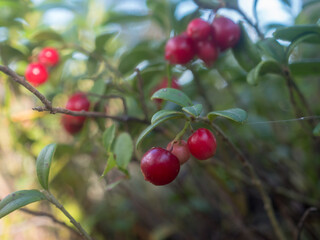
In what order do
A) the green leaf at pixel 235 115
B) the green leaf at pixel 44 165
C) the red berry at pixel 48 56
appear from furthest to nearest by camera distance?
1. the red berry at pixel 48 56
2. the green leaf at pixel 44 165
3. the green leaf at pixel 235 115

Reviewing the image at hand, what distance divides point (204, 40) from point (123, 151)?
376mm

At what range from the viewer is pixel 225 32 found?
30.6 inches

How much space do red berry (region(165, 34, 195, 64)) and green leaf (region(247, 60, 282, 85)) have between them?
0.20 metres

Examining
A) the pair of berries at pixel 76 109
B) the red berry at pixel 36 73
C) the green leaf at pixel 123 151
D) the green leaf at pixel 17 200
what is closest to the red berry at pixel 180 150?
the green leaf at pixel 123 151

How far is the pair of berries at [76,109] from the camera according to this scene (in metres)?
Answer: 0.96

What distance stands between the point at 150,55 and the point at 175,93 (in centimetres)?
49

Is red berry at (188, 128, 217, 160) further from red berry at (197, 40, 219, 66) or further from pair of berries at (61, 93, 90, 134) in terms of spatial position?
pair of berries at (61, 93, 90, 134)

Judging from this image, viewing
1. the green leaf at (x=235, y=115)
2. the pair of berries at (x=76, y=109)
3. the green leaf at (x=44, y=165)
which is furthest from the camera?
the pair of berries at (x=76, y=109)

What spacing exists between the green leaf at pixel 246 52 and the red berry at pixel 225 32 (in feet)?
0.05

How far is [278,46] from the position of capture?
0.71 metres

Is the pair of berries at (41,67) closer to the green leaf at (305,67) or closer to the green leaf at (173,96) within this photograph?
the green leaf at (173,96)

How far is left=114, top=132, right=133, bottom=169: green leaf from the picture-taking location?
2.41ft

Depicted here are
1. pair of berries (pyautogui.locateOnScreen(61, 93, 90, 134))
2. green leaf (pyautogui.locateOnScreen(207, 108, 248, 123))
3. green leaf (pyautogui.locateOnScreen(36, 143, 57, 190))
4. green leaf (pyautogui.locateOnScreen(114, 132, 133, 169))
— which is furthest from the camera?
pair of berries (pyautogui.locateOnScreen(61, 93, 90, 134))

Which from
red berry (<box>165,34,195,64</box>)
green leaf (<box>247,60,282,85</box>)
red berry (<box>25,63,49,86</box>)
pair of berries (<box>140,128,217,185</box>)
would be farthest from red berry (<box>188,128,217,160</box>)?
red berry (<box>25,63,49,86</box>)
